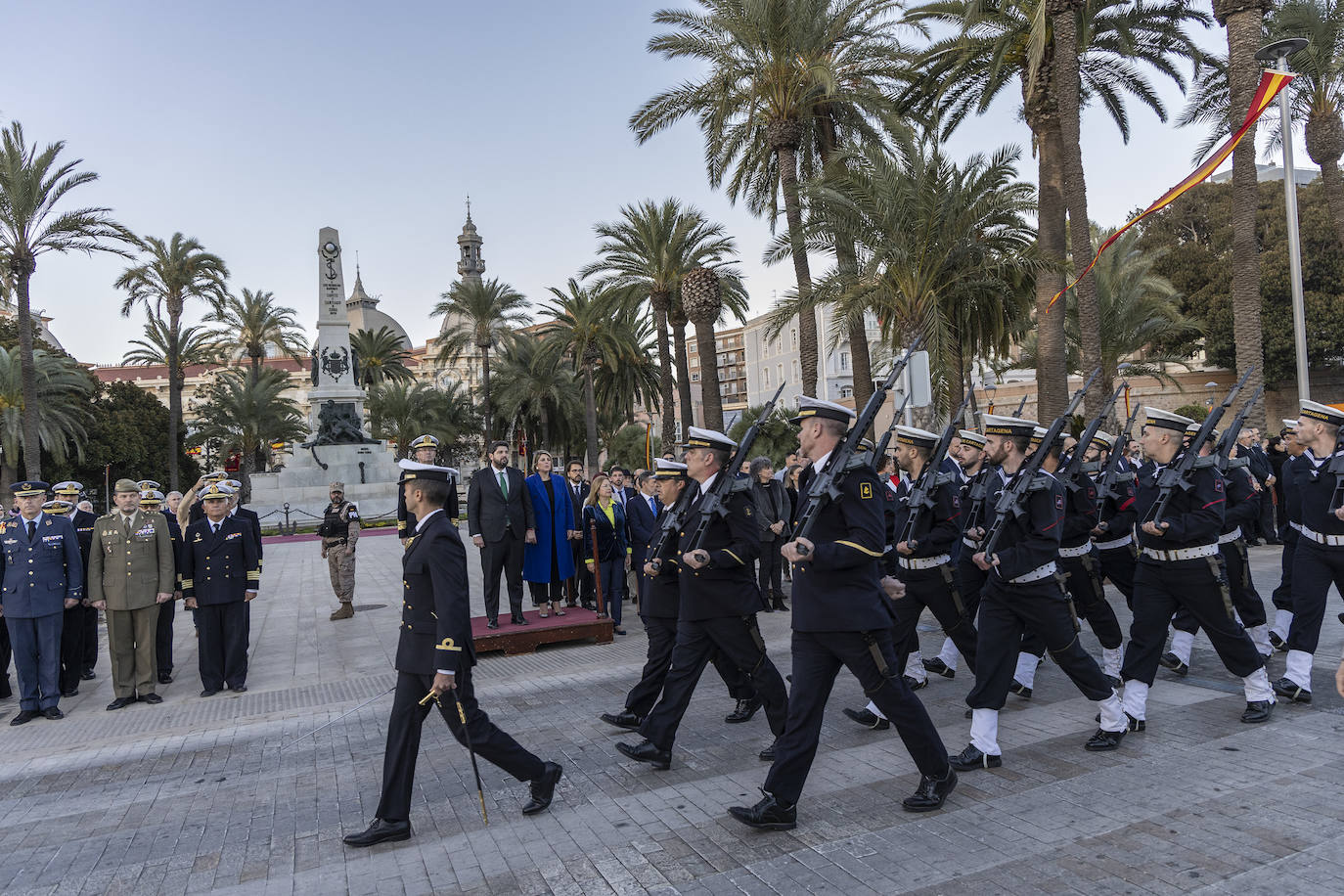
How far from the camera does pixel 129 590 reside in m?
8.03

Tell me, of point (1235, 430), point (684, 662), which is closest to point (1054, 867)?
point (684, 662)

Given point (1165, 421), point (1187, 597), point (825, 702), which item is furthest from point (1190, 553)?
point (825, 702)

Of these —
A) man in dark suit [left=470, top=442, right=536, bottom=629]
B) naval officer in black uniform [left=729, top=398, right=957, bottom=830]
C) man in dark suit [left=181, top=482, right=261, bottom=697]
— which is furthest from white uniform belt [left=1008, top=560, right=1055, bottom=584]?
man in dark suit [left=181, top=482, right=261, bottom=697]

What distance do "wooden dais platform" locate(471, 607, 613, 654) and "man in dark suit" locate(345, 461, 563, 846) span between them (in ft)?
14.2

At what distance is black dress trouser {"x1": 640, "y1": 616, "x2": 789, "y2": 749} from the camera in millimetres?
5410

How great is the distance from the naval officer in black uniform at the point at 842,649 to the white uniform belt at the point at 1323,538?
3641mm

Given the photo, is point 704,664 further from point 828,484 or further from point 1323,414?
point 1323,414

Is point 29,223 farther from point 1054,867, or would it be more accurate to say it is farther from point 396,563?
point 1054,867

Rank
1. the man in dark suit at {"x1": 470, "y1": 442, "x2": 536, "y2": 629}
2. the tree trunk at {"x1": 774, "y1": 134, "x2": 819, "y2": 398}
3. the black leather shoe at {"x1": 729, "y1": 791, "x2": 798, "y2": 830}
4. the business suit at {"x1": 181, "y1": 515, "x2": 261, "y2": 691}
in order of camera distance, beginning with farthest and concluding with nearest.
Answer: the tree trunk at {"x1": 774, "y1": 134, "x2": 819, "y2": 398}, the man in dark suit at {"x1": 470, "y1": 442, "x2": 536, "y2": 629}, the business suit at {"x1": 181, "y1": 515, "x2": 261, "y2": 691}, the black leather shoe at {"x1": 729, "y1": 791, "x2": 798, "y2": 830}

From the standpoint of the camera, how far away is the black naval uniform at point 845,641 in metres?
4.43

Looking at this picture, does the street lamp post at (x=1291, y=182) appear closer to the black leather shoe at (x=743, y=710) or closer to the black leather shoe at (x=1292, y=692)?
the black leather shoe at (x=1292, y=692)

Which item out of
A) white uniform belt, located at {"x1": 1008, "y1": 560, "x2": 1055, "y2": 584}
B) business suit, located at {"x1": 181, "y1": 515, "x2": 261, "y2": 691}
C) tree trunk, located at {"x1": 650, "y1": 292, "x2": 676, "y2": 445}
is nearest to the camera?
white uniform belt, located at {"x1": 1008, "y1": 560, "x2": 1055, "y2": 584}

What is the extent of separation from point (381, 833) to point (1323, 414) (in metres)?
6.87

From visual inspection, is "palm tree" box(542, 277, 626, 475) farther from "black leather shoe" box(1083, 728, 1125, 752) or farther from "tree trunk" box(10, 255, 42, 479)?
"black leather shoe" box(1083, 728, 1125, 752)
